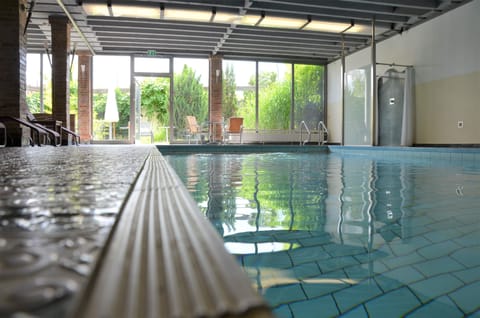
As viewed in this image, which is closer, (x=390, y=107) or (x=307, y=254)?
(x=307, y=254)

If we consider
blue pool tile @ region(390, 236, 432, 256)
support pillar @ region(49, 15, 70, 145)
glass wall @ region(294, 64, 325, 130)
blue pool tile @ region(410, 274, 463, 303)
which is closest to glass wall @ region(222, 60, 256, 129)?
glass wall @ region(294, 64, 325, 130)

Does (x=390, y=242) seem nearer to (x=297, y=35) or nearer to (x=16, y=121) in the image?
(x=16, y=121)

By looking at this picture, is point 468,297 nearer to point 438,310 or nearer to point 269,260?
point 438,310

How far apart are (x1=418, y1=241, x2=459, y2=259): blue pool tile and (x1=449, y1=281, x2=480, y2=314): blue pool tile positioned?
24 centimetres

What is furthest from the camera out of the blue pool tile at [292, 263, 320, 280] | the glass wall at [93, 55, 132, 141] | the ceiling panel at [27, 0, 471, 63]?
the glass wall at [93, 55, 132, 141]

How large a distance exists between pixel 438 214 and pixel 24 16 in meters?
7.05

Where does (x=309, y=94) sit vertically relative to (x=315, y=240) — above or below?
above

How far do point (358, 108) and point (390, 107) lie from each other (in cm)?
81

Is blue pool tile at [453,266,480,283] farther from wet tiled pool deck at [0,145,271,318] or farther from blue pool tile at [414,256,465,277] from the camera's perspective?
wet tiled pool deck at [0,145,271,318]

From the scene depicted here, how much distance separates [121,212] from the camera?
0.54m

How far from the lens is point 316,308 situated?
1062mm

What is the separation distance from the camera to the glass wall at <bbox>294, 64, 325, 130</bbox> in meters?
14.4

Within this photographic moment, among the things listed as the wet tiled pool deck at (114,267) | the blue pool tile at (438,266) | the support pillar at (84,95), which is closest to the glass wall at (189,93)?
the support pillar at (84,95)

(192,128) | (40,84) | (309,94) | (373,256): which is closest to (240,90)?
(192,128)
